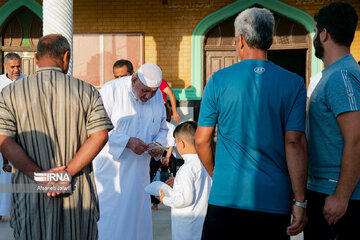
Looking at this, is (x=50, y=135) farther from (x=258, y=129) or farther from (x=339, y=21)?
(x=339, y=21)

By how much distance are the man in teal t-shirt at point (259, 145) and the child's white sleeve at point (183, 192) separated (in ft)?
2.80

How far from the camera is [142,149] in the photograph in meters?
4.14

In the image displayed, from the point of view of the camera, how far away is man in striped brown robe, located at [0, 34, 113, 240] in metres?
2.59

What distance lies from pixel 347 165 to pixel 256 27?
85 centimetres

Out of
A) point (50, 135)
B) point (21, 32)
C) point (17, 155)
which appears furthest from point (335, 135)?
point (21, 32)

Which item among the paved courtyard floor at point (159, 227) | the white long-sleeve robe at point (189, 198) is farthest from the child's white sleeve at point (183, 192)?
the paved courtyard floor at point (159, 227)

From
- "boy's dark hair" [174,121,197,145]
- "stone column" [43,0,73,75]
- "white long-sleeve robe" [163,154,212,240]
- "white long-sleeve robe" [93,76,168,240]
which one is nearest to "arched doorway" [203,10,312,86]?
"stone column" [43,0,73,75]

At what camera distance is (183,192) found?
326cm

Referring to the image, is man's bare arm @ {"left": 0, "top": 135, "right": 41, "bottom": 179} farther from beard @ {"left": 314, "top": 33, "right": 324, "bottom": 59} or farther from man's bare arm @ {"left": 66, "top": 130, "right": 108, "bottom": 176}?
beard @ {"left": 314, "top": 33, "right": 324, "bottom": 59}

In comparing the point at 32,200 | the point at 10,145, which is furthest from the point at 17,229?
the point at 10,145

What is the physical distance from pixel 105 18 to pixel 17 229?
8.47 metres

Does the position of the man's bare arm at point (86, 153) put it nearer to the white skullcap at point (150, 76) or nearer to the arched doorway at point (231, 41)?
the white skullcap at point (150, 76)

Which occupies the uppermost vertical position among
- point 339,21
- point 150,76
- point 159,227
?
point 339,21

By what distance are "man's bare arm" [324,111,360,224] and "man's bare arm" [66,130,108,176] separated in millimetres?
1366
